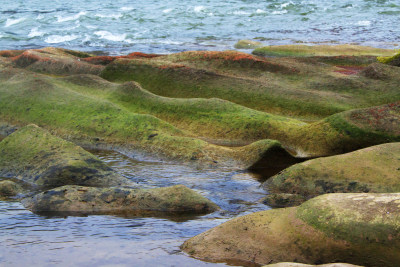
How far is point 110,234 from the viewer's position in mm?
11109

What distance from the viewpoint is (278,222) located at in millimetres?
10320

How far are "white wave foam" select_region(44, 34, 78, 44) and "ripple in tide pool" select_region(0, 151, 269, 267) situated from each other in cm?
4445

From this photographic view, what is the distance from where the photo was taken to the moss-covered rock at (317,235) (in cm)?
907

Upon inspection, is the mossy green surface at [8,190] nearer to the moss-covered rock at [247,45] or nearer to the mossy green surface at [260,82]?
the mossy green surface at [260,82]

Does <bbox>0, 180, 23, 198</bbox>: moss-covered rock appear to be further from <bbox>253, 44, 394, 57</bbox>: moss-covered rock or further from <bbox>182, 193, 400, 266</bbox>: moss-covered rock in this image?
<bbox>253, 44, 394, 57</bbox>: moss-covered rock

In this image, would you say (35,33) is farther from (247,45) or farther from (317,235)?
(317,235)

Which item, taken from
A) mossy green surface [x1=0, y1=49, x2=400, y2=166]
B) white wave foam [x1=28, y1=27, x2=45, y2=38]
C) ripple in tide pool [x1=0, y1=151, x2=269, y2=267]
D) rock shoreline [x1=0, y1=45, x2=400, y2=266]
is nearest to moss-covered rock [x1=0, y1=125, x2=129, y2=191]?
rock shoreline [x1=0, y1=45, x2=400, y2=266]

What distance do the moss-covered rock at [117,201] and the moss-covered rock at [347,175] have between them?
246 cm

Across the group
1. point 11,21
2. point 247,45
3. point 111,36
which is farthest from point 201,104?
point 11,21

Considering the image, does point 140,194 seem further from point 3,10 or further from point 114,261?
point 3,10

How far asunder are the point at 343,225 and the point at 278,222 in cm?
133

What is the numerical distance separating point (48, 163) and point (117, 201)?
337 centimetres

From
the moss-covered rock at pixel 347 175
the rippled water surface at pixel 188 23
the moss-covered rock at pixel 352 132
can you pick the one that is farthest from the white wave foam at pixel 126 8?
the moss-covered rock at pixel 347 175

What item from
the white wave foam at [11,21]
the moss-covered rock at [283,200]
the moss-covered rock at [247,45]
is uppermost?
the moss-covered rock at [283,200]
